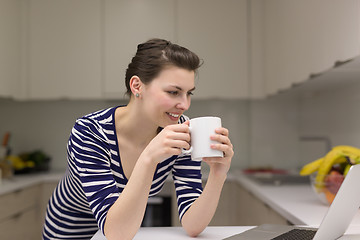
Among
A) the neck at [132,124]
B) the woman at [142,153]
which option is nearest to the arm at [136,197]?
the woman at [142,153]

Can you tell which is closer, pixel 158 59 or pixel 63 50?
pixel 158 59

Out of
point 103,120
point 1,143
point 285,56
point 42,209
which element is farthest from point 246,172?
point 103,120

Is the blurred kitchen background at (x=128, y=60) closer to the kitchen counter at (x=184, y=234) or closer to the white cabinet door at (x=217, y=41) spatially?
the white cabinet door at (x=217, y=41)

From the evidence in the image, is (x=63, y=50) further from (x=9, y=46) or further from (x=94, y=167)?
(x=94, y=167)

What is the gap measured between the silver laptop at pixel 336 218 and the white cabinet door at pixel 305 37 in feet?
2.50

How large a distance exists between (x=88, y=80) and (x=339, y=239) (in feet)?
8.47

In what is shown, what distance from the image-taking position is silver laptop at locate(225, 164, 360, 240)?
0.84m

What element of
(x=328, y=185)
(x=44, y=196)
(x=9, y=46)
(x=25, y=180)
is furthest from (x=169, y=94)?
(x=9, y=46)

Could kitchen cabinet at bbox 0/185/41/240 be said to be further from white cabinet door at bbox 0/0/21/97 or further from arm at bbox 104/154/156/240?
arm at bbox 104/154/156/240

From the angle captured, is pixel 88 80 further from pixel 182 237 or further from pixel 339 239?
pixel 339 239

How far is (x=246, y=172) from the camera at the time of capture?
10.4 feet

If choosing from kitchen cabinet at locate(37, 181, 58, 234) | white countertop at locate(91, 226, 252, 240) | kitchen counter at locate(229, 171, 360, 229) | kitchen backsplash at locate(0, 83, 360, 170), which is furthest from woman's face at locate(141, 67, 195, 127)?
kitchen backsplash at locate(0, 83, 360, 170)

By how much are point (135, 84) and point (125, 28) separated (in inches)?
85.2

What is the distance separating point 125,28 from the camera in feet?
10.6
